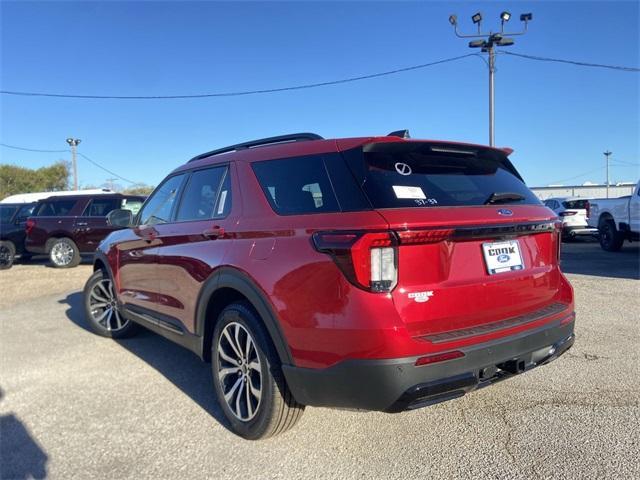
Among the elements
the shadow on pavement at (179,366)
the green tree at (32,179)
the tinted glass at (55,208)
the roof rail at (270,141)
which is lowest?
the shadow on pavement at (179,366)

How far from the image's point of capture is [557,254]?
3117 mm

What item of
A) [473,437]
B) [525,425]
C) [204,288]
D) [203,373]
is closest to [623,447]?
[525,425]

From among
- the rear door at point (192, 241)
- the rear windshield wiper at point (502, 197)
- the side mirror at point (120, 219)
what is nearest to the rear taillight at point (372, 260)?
the rear windshield wiper at point (502, 197)

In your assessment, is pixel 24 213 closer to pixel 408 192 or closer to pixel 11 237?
pixel 11 237

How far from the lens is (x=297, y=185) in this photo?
112 inches

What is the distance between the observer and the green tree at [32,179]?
156ft

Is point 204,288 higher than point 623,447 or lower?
higher

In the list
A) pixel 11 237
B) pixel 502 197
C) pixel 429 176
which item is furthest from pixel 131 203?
pixel 502 197

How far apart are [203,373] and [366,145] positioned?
2.66 m

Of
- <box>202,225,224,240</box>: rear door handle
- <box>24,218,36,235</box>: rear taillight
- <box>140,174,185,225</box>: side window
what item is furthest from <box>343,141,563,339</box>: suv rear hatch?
<box>24,218,36,235</box>: rear taillight

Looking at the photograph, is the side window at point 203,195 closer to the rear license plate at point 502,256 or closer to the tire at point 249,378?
the tire at point 249,378

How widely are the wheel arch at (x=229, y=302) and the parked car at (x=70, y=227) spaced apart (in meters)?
9.29

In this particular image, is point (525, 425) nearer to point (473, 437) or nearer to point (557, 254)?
point (473, 437)

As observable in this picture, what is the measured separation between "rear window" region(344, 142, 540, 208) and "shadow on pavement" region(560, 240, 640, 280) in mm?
6738
